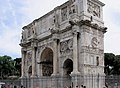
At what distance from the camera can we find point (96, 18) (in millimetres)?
26516

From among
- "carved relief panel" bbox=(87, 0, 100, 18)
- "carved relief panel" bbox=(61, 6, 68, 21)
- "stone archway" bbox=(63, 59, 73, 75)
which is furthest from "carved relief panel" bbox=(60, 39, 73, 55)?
"carved relief panel" bbox=(87, 0, 100, 18)

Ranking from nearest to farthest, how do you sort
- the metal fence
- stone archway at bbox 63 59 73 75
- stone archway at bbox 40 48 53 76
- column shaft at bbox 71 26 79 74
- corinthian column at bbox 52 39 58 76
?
1. the metal fence
2. column shaft at bbox 71 26 79 74
3. stone archway at bbox 63 59 73 75
4. corinthian column at bbox 52 39 58 76
5. stone archway at bbox 40 48 53 76

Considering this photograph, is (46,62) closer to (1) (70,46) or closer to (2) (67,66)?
(2) (67,66)

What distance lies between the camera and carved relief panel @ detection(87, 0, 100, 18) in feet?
84.4

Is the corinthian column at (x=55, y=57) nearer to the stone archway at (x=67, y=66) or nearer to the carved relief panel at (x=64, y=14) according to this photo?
the stone archway at (x=67, y=66)

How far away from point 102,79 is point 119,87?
473 centimetres

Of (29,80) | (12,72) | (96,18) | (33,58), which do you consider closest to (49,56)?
(33,58)

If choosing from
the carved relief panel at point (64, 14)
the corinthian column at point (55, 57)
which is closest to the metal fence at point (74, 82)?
the corinthian column at point (55, 57)

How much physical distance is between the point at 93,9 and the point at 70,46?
468 cm

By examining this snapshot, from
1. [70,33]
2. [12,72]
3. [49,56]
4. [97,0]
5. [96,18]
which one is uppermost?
[97,0]

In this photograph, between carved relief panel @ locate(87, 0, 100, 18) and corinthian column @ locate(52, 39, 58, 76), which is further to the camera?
corinthian column @ locate(52, 39, 58, 76)

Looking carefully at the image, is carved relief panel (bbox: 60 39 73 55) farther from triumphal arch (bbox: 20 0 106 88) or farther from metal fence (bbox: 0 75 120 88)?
metal fence (bbox: 0 75 120 88)

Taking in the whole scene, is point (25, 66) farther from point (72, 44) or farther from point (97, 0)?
point (97, 0)

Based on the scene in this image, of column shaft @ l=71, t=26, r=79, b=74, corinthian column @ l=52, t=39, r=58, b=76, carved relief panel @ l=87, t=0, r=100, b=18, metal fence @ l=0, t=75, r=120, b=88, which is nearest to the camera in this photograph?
metal fence @ l=0, t=75, r=120, b=88
